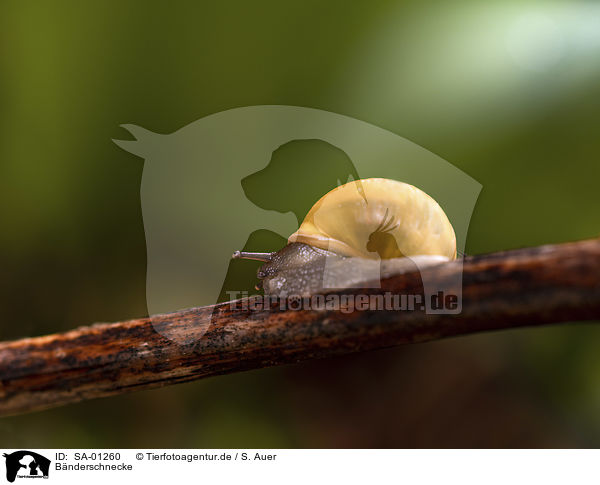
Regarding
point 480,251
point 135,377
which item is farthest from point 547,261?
point 480,251

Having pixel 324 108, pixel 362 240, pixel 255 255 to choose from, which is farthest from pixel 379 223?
pixel 324 108

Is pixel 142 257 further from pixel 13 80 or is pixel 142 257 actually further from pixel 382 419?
pixel 382 419

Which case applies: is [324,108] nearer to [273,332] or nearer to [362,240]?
[362,240]

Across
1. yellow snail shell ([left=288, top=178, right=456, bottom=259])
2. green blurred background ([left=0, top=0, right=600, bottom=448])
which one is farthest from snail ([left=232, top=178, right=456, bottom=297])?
green blurred background ([left=0, top=0, right=600, bottom=448])

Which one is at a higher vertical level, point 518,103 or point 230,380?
point 518,103

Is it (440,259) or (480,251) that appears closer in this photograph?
(440,259)

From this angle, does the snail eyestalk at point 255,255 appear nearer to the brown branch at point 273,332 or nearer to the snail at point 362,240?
the snail at point 362,240

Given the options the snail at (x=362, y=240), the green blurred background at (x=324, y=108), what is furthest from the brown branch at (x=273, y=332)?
the green blurred background at (x=324, y=108)

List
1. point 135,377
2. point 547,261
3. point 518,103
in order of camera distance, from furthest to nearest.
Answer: point 518,103 → point 135,377 → point 547,261
